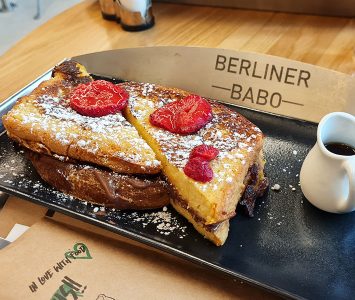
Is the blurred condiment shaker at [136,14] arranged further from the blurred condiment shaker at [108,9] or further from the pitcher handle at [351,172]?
the pitcher handle at [351,172]

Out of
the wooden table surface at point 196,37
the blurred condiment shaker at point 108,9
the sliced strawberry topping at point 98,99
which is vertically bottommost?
the wooden table surface at point 196,37

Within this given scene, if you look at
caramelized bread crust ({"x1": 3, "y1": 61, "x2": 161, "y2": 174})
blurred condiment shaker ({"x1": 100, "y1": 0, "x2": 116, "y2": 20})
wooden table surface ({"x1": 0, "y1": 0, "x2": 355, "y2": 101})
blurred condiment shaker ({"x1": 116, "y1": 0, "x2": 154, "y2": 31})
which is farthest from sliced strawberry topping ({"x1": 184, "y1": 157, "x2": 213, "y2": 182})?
blurred condiment shaker ({"x1": 100, "y1": 0, "x2": 116, "y2": 20})

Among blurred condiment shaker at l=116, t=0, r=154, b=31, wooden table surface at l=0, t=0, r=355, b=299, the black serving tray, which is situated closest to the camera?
the black serving tray

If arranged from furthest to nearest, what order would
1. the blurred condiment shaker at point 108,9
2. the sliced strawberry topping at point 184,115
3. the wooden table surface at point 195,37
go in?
1. the blurred condiment shaker at point 108,9
2. the wooden table surface at point 195,37
3. the sliced strawberry topping at point 184,115

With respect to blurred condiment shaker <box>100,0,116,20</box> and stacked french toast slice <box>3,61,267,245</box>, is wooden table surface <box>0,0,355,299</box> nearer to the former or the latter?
blurred condiment shaker <box>100,0,116,20</box>

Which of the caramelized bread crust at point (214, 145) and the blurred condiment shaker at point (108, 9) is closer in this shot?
the caramelized bread crust at point (214, 145)

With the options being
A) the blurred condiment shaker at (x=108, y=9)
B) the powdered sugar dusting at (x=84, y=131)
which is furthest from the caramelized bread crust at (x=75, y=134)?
the blurred condiment shaker at (x=108, y=9)
